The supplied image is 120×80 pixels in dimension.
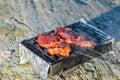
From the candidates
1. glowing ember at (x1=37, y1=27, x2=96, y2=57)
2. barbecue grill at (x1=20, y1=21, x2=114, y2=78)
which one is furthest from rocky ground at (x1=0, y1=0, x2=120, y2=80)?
glowing ember at (x1=37, y1=27, x2=96, y2=57)

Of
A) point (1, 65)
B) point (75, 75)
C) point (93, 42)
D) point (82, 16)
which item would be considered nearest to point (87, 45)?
point (93, 42)

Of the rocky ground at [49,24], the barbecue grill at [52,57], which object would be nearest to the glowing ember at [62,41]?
the barbecue grill at [52,57]

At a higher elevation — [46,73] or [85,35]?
[85,35]

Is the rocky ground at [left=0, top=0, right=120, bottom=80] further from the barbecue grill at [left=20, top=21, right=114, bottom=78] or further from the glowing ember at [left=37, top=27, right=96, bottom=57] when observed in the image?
the glowing ember at [left=37, top=27, right=96, bottom=57]

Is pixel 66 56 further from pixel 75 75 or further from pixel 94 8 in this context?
Result: pixel 94 8

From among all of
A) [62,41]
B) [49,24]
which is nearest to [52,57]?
[62,41]

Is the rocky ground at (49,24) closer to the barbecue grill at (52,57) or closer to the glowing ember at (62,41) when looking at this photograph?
the barbecue grill at (52,57)
